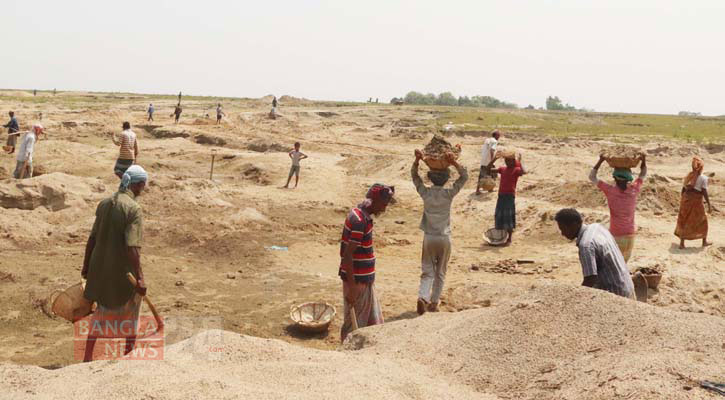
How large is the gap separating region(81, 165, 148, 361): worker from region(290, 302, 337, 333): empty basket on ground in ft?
6.78

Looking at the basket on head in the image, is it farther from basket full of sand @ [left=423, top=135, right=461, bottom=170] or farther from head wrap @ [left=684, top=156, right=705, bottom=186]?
head wrap @ [left=684, top=156, right=705, bottom=186]

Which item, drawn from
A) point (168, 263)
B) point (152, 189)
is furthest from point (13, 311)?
point (152, 189)

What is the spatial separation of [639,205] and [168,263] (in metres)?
9.73

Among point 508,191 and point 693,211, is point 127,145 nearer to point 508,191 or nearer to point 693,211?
point 508,191

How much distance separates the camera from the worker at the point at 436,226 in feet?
20.7

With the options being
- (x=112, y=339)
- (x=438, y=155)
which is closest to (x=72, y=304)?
(x=112, y=339)

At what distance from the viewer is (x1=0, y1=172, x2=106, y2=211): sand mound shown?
1041 centimetres

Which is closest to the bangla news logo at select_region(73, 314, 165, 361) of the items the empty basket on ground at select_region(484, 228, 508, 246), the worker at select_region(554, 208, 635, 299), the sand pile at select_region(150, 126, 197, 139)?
the worker at select_region(554, 208, 635, 299)

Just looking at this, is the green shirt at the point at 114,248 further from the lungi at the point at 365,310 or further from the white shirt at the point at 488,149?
the white shirt at the point at 488,149

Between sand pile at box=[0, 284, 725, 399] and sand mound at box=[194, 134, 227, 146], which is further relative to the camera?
sand mound at box=[194, 134, 227, 146]

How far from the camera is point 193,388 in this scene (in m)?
3.40

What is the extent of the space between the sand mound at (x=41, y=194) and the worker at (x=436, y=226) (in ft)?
23.3

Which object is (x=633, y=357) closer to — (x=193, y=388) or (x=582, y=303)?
(x=582, y=303)

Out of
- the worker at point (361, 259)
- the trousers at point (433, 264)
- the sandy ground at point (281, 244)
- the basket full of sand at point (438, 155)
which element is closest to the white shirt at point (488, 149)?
the sandy ground at point (281, 244)
